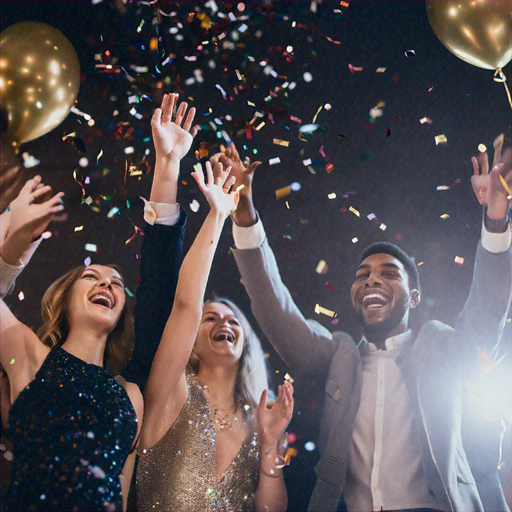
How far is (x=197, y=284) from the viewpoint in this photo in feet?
6.61

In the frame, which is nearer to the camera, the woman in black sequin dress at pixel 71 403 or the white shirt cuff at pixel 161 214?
the woman in black sequin dress at pixel 71 403

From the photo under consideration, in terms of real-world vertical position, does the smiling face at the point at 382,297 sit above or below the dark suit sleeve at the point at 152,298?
above

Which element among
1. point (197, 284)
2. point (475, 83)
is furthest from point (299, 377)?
point (475, 83)

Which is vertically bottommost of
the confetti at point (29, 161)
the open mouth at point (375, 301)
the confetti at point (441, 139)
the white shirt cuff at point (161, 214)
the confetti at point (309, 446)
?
the confetti at point (309, 446)

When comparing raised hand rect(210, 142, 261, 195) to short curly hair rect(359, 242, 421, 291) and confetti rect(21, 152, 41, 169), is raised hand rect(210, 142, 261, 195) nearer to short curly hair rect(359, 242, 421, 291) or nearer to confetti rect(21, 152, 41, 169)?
short curly hair rect(359, 242, 421, 291)

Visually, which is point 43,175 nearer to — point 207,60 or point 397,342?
point 207,60

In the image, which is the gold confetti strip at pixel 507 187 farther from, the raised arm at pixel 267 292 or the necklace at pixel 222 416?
the necklace at pixel 222 416

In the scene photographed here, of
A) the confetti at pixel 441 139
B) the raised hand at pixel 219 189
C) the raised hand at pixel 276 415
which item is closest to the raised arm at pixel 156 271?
the raised hand at pixel 219 189

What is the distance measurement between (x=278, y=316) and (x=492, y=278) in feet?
2.60

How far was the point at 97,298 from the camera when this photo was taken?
2.04 meters

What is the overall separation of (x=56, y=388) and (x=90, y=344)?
0.22 metres

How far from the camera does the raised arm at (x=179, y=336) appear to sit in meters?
2.00

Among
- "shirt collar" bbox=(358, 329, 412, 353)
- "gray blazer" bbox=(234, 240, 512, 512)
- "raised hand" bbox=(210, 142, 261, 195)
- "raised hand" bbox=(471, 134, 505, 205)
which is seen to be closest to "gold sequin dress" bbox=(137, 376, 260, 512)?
"gray blazer" bbox=(234, 240, 512, 512)

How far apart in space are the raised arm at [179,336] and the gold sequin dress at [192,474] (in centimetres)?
5
